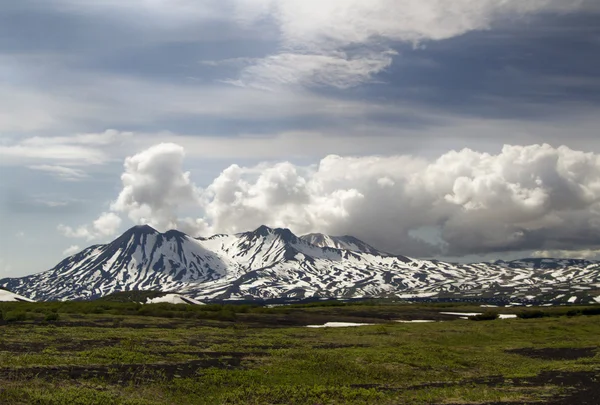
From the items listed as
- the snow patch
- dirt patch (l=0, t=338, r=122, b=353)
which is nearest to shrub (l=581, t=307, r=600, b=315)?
the snow patch

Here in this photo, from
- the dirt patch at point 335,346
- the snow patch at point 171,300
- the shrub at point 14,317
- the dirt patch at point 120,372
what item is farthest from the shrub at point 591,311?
the shrub at point 14,317

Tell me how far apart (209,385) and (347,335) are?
3844 centimetres

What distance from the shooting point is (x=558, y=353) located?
65125 millimetres

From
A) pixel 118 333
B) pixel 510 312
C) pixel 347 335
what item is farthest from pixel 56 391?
pixel 510 312

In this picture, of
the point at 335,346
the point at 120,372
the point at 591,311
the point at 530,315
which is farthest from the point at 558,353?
the point at 591,311

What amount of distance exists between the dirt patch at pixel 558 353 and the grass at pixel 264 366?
1582 millimetres

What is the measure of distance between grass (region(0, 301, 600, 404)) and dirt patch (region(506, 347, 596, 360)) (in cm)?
158

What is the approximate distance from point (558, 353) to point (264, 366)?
3841 cm

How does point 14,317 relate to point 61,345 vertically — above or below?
above

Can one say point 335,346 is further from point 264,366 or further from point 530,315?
point 530,315

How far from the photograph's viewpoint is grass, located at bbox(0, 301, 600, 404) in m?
36.1

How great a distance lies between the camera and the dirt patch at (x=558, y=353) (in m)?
61.7

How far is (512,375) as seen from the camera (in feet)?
158

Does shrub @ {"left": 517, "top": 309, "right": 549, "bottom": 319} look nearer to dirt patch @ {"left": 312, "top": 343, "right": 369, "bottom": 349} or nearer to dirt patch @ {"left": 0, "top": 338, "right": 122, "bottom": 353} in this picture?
dirt patch @ {"left": 312, "top": 343, "right": 369, "bottom": 349}
